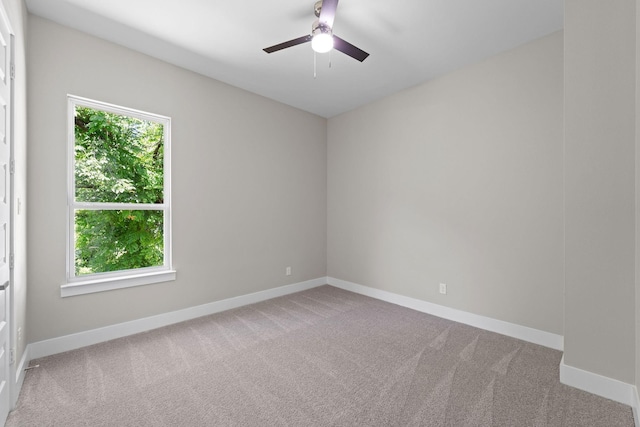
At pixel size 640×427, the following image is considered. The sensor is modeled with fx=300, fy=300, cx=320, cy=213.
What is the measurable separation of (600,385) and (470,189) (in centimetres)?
197

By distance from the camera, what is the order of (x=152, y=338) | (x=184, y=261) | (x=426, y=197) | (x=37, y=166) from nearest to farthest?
(x=37, y=166) < (x=152, y=338) < (x=184, y=261) < (x=426, y=197)

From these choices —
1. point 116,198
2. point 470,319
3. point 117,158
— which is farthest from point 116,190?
point 470,319

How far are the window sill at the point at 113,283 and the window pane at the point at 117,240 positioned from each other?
0.42 feet

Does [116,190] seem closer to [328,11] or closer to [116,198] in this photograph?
[116,198]

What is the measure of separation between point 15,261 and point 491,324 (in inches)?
163

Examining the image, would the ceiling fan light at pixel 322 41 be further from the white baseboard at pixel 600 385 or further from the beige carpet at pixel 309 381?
the white baseboard at pixel 600 385

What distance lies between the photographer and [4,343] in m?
1.78

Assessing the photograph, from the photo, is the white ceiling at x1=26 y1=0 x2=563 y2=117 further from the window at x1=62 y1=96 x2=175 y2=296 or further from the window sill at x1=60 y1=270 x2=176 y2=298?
the window sill at x1=60 y1=270 x2=176 y2=298

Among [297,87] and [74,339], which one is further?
[297,87]


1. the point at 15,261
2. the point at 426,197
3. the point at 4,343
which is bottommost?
the point at 4,343

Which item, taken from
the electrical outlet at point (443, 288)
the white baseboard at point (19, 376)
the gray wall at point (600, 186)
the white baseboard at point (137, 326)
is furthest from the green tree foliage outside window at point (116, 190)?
the gray wall at point (600, 186)

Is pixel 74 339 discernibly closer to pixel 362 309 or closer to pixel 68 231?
pixel 68 231

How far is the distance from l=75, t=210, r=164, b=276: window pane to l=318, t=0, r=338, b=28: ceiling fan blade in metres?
2.58

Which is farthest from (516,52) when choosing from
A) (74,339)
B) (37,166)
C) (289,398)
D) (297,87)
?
→ (74,339)
